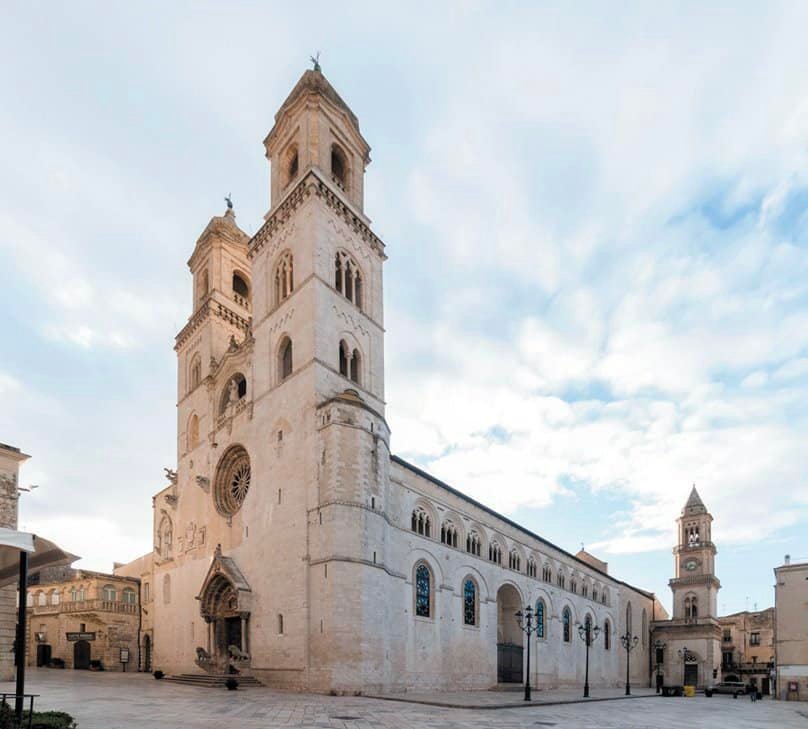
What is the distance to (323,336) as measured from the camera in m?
31.9

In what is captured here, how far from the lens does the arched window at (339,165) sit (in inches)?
1503

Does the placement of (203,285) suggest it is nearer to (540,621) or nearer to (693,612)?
(540,621)

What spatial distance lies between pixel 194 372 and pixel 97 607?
60.6 feet

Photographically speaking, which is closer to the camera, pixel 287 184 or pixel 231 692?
pixel 231 692

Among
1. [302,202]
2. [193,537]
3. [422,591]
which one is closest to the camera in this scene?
[422,591]

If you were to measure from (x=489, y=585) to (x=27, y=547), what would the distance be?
34406 millimetres

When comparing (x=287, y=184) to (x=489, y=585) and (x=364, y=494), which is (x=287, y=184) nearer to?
(x=364, y=494)

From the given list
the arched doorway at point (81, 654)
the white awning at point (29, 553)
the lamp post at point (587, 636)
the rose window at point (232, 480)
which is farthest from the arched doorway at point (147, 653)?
the white awning at point (29, 553)

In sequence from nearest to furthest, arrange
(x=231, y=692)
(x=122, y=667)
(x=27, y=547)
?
1. (x=27, y=547)
2. (x=231, y=692)
3. (x=122, y=667)

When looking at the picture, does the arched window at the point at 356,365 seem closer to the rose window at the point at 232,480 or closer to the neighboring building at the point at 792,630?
the rose window at the point at 232,480

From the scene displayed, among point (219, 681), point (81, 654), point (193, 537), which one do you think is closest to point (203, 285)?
point (193, 537)

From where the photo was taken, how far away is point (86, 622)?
4600cm

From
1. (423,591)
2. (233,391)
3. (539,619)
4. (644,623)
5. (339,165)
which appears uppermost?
(339,165)

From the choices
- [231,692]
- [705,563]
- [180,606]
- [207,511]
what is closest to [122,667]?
[180,606]
